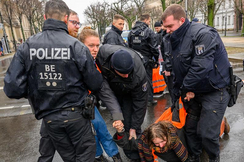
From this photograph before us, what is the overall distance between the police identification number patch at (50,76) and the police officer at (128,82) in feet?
1.79

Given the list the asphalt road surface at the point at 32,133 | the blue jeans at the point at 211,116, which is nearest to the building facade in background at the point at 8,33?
the asphalt road surface at the point at 32,133

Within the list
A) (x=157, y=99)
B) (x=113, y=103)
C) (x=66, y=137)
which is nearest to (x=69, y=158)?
(x=66, y=137)

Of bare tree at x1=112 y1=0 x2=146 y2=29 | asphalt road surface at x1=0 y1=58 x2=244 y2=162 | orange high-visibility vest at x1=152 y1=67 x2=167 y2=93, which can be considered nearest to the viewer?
asphalt road surface at x1=0 y1=58 x2=244 y2=162

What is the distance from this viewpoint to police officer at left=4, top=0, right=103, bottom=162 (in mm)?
1798

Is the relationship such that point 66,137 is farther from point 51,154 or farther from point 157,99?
point 157,99

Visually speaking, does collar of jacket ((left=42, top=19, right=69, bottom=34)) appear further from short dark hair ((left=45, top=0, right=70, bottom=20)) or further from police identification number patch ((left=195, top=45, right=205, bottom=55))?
police identification number patch ((left=195, top=45, right=205, bottom=55))

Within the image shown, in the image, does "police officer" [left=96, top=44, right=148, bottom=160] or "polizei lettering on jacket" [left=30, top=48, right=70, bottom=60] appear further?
"police officer" [left=96, top=44, right=148, bottom=160]

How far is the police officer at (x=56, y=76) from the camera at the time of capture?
1798 mm

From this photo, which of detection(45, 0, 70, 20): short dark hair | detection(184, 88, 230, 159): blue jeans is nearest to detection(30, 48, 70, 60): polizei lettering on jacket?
detection(45, 0, 70, 20): short dark hair

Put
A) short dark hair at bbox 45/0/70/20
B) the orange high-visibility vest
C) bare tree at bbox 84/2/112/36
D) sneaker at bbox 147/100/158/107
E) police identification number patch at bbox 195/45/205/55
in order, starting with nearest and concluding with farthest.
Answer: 1. short dark hair at bbox 45/0/70/20
2. police identification number patch at bbox 195/45/205/55
3. sneaker at bbox 147/100/158/107
4. the orange high-visibility vest
5. bare tree at bbox 84/2/112/36

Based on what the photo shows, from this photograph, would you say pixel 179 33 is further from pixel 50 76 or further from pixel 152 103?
pixel 152 103

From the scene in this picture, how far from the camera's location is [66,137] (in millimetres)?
2021

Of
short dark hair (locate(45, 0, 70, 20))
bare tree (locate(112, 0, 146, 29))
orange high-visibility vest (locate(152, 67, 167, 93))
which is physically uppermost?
bare tree (locate(112, 0, 146, 29))

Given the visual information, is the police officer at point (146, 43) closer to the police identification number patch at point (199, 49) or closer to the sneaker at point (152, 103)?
the sneaker at point (152, 103)
